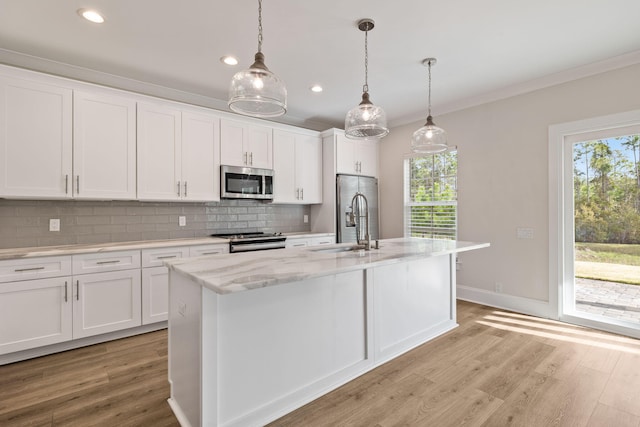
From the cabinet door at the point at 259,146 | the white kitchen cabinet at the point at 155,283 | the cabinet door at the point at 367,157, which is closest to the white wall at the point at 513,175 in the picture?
the cabinet door at the point at 367,157

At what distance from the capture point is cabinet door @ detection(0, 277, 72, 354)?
253 cm

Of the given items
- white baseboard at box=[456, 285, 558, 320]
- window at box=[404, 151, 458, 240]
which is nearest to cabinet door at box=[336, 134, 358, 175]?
window at box=[404, 151, 458, 240]

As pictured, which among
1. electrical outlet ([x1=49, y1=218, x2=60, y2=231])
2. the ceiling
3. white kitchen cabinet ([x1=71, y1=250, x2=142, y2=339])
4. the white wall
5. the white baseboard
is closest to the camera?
the ceiling

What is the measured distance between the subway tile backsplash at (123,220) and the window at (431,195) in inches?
80.2

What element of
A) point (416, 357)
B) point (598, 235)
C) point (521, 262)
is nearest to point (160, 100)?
point (416, 357)

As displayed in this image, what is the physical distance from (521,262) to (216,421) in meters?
3.69

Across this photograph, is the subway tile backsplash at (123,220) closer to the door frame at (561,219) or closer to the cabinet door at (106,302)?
the cabinet door at (106,302)

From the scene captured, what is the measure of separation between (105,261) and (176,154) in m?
1.35

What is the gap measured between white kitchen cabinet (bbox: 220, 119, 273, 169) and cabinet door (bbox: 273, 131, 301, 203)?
0.36 feet

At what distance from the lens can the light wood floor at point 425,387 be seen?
1869 millimetres

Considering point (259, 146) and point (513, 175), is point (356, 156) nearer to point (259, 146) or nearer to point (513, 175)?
point (259, 146)

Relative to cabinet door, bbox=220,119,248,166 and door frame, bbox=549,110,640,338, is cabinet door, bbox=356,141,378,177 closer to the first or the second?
cabinet door, bbox=220,119,248,166

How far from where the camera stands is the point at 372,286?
2.38 metres

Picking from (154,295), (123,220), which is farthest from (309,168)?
(154,295)
